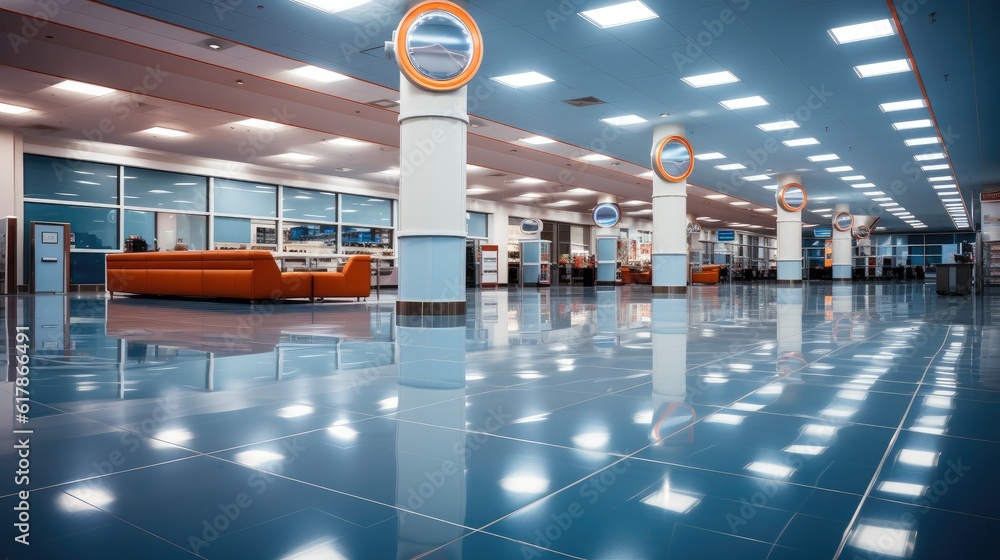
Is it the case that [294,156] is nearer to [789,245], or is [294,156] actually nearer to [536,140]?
[536,140]

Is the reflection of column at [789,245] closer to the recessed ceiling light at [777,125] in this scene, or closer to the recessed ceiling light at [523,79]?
the recessed ceiling light at [777,125]

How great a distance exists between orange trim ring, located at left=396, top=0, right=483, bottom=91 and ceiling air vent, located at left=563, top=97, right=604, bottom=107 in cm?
520

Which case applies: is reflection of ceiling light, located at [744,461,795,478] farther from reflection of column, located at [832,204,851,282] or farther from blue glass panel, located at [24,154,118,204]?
reflection of column, located at [832,204,851,282]

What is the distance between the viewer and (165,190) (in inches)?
709

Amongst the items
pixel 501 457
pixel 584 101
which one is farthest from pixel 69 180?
pixel 501 457

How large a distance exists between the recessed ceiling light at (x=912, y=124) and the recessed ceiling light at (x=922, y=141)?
132 cm

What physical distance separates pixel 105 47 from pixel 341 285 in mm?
4850

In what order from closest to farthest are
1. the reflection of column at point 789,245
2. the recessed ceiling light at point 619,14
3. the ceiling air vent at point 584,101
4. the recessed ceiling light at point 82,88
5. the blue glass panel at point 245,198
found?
the recessed ceiling light at point 619,14 < the recessed ceiling light at point 82,88 < the ceiling air vent at point 584,101 < the blue glass panel at point 245,198 < the reflection of column at point 789,245

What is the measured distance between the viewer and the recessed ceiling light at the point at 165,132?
47.9ft

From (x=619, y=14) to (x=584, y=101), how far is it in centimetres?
399

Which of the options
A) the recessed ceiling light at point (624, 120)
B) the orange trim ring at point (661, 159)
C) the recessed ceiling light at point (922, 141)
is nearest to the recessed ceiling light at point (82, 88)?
the recessed ceiling light at point (624, 120)

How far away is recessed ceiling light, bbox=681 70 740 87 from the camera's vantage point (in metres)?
10.5

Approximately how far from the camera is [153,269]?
489 inches

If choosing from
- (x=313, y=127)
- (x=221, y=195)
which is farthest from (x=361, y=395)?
(x=221, y=195)
